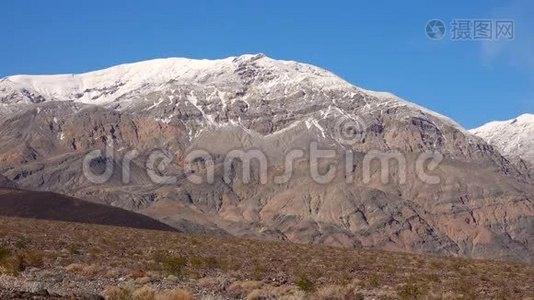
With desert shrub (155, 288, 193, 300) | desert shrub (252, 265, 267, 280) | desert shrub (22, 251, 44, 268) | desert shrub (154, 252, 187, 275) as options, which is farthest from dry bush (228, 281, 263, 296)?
desert shrub (22, 251, 44, 268)

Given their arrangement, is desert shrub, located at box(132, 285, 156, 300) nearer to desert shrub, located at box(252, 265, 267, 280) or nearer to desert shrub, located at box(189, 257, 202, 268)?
desert shrub, located at box(252, 265, 267, 280)

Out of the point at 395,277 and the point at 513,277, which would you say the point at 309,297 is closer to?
the point at 395,277

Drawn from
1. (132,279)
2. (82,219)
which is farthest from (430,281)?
(82,219)

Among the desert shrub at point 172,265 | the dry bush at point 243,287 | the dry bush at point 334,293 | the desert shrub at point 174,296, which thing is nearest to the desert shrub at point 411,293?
the dry bush at point 334,293

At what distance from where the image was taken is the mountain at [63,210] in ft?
403

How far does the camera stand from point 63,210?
418 ft

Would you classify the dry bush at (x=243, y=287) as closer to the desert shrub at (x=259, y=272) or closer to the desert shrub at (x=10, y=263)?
the desert shrub at (x=259, y=272)

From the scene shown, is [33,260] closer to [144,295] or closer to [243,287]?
[243,287]

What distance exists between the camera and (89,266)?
26391 millimetres

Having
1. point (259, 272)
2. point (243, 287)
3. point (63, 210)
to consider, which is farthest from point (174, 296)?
point (63, 210)

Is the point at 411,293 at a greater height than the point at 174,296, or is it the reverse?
the point at 174,296

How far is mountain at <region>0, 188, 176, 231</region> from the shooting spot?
403 feet

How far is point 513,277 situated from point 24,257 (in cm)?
2301

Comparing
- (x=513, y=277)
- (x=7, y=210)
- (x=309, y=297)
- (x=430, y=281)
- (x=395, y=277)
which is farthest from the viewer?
(x=7, y=210)
